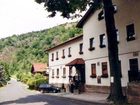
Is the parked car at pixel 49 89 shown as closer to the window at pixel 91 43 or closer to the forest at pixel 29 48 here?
the window at pixel 91 43

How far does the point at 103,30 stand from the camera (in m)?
33.0

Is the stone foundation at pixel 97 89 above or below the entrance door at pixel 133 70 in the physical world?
below

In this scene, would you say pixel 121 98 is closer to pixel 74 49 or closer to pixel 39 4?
pixel 39 4

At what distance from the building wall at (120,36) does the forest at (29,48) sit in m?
43.1

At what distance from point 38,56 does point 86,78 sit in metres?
98.7

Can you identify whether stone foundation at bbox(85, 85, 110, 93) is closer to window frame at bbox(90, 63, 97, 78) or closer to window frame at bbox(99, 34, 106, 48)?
window frame at bbox(90, 63, 97, 78)

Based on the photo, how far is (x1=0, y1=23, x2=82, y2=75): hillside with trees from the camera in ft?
422

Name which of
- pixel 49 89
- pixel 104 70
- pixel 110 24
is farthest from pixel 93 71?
pixel 110 24

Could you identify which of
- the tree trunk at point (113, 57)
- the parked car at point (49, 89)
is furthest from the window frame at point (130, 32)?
the parked car at point (49, 89)

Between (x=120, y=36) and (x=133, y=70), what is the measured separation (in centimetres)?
404

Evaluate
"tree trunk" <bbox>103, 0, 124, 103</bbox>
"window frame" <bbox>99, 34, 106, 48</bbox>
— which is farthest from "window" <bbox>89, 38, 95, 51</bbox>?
"tree trunk" <bbox>103, 0, 124, 103</bbox>

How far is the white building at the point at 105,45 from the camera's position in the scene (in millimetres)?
27562

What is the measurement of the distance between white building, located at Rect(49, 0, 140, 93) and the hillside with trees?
140 feet

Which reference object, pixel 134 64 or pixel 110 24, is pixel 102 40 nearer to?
pixel 134 64
